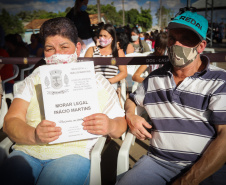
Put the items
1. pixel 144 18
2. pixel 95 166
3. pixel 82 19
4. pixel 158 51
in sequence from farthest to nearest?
pixel 144 18
pixel 82 19
pixel 158 51
pixel 95 166

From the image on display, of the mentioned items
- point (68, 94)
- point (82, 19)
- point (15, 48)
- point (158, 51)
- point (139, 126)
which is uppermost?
point (82, 19)

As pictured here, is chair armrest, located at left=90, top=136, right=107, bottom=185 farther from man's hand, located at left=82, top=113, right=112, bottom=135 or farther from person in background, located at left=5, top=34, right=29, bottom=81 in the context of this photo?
person in background, located at left=5, top=34, right=29, bottom=81

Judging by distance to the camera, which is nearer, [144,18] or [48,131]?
[48,131]

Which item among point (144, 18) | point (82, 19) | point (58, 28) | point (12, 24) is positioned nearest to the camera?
point (58, 28)

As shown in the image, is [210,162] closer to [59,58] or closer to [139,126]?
[139,126]

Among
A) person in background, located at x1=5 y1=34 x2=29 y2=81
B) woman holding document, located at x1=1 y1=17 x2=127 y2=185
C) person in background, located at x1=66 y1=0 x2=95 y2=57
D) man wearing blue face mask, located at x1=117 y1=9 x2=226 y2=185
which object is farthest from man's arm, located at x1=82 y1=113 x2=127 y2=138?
person in background, located at x1=5 y1=34 x2=29 y2=81

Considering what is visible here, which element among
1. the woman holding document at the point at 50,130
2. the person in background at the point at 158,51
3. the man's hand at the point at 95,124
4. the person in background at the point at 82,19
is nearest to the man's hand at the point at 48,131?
the woman holding document at the point at 50,130

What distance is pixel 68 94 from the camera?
1.38 m

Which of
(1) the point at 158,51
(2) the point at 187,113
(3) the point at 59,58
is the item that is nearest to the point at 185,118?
(2) the point at 187,113

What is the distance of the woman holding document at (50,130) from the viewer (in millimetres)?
1424

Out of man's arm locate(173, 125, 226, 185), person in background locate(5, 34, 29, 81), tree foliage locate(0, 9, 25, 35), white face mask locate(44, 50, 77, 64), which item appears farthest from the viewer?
tree foliage locate(0, 9, 25, 35)

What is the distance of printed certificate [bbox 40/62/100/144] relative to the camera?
53.7 inches

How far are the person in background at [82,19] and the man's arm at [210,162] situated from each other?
3.51 meters

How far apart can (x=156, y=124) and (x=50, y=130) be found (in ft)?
2.84
